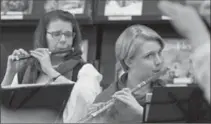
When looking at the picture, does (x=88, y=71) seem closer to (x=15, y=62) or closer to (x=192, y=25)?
(x=15, y=62)

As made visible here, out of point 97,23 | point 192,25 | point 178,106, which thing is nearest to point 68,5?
point 97,23

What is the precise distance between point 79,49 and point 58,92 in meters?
0.24

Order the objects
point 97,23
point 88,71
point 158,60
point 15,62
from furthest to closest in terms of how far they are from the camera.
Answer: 1. point 97,23
2. point 15,62
3. point 88,71
4. point 158,60

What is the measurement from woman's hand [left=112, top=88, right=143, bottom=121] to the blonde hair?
0.35ft

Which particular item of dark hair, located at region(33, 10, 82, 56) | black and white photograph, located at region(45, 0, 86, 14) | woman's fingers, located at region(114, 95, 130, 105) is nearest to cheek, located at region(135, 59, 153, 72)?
woman's fingers, located at region(114, 95, 130, 105)

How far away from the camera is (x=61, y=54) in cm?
198

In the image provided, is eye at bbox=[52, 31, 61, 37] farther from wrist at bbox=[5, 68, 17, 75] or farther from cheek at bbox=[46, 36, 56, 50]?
wrist at bbox=[5, 68, 17, 75]

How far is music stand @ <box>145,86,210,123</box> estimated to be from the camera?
1.61 metres

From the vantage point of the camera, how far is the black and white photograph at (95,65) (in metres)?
1.69

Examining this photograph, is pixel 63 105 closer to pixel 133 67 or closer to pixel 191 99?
pixel 133 67

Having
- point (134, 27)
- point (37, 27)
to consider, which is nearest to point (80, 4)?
point (37, 27)

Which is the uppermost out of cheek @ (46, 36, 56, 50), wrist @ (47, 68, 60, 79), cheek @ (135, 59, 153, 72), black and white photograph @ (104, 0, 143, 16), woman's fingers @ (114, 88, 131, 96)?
black and white photograph @ (104, 0, 143, 16)

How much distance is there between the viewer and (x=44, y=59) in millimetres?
2006

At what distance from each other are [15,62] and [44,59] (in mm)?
136
